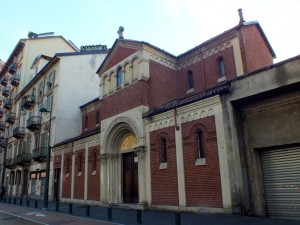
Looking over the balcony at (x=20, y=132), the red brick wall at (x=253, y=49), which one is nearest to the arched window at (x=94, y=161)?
the red brick wall at (x=253, y=49)

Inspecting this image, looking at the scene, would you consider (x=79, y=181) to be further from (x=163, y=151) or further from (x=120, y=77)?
(x=163, y=151)

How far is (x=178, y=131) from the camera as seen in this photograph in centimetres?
1523

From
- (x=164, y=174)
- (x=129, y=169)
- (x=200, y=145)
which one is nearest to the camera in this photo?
(x=200, y=145)

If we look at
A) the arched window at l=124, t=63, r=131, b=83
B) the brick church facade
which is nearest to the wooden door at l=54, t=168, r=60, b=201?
the brick church facade

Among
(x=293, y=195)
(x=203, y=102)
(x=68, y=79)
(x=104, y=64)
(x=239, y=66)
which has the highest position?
(x=68, y=79)

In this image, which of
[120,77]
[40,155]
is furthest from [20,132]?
[120,77]

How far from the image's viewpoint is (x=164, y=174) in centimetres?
1570

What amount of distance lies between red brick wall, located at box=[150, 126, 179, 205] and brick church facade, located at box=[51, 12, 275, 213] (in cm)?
5

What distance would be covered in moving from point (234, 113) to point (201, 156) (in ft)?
9.18

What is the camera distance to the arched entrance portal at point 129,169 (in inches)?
735

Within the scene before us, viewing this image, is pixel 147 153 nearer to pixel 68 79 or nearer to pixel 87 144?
pixel 87 144

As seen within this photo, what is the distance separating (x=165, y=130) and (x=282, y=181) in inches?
266

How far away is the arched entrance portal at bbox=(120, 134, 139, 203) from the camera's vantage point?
18672 mm

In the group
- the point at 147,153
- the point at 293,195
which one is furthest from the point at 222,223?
the point at 147,153
